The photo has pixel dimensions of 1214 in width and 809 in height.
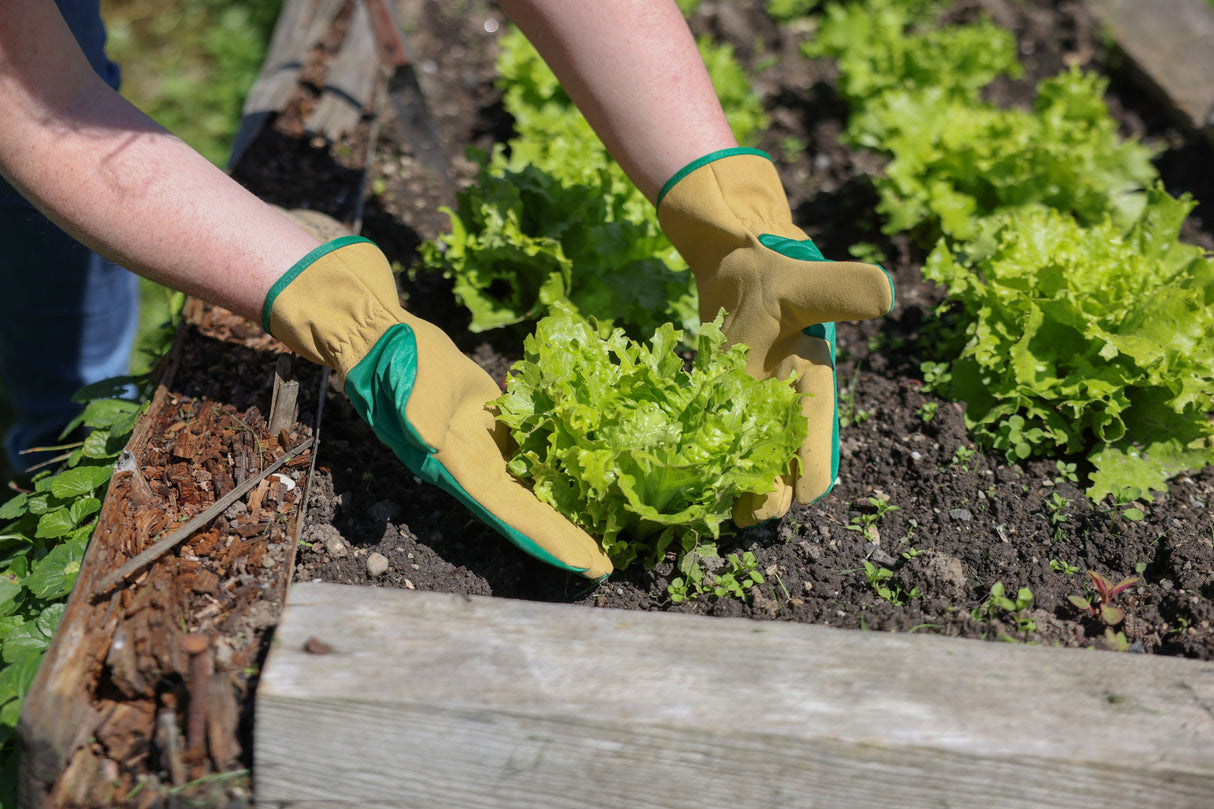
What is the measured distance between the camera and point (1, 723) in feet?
6.05

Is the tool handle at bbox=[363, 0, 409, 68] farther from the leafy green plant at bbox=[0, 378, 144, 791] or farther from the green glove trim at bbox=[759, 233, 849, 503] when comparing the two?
the green glove trim at bbox=[759, 233, 849, 503]

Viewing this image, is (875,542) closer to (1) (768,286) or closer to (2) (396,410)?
(1) (768,286)

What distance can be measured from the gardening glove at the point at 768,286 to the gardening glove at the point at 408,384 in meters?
0.52

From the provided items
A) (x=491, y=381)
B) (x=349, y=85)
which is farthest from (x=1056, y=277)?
(x=349, y=85)

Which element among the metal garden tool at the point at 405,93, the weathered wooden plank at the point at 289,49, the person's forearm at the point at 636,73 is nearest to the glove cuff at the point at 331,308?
the person's forearm at the point at 636,73

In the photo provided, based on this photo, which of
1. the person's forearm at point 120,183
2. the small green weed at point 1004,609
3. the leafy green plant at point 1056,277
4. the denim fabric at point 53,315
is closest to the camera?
the person's forearm at point 120,183

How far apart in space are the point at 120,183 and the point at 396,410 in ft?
2.63

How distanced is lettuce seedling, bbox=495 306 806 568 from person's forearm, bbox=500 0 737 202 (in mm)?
549

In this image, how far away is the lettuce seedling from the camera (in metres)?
2.03

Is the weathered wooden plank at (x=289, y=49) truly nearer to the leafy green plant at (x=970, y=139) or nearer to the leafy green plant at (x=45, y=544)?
the leafy green plant at (x=45, y=544)

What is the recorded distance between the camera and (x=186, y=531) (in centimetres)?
206

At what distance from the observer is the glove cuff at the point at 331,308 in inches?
83.6

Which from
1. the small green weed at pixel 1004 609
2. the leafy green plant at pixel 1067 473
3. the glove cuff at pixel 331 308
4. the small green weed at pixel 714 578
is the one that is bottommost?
the leafy green plant at pixel 1067 473

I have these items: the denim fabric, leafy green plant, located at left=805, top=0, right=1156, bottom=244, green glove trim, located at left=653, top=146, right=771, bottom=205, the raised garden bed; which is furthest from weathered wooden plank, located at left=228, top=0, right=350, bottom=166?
leafy green plant, located at left=805, top=0, right=1156, bottom=244
